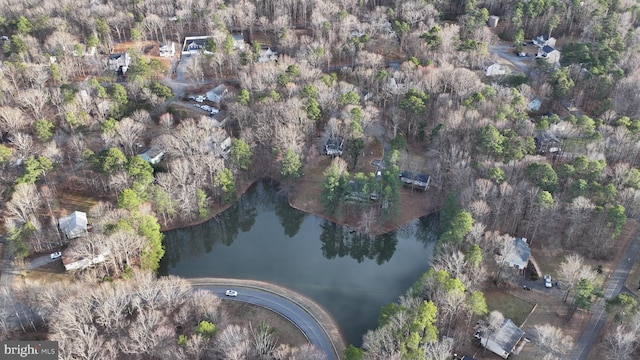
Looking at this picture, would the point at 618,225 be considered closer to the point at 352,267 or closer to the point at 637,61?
the point at 352,267

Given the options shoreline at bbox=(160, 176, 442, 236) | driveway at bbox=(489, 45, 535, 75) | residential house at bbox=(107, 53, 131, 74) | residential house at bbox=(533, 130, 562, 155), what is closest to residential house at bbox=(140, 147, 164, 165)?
shoreline at bbox=(160, 176, 442, 236)

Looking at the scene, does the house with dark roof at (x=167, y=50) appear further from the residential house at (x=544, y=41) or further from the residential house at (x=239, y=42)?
the residential house at (x=544, y=41)

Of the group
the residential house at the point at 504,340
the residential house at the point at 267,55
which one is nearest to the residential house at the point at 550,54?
the residential house at the point at 267,55

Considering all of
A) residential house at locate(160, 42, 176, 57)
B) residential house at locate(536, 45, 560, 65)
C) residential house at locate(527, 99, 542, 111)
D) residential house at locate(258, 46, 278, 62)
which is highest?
residential house at locate(536, 45, 560, 65)

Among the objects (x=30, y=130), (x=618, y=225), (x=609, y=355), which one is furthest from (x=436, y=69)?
(x=30, y=130)

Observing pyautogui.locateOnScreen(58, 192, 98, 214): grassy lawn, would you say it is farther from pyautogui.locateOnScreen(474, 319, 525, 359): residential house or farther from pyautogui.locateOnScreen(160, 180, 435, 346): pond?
pyautogui.locateOnScreen(474, 319, 525, 359): residential house

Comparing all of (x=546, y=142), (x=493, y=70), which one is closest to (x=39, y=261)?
(x=546, y=142)
